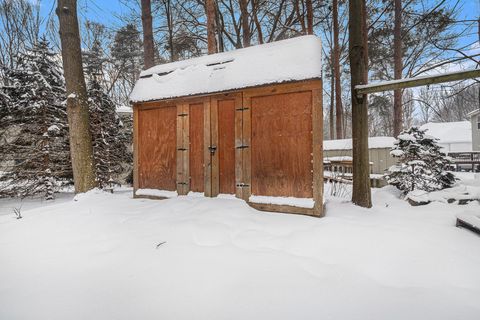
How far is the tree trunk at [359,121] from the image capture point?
383 cm

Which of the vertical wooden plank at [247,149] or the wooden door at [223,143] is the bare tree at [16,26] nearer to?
the wooden door at [223,143]

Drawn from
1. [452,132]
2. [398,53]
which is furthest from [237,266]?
[452,132]

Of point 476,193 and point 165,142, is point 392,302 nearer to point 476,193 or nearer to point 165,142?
point 476,193

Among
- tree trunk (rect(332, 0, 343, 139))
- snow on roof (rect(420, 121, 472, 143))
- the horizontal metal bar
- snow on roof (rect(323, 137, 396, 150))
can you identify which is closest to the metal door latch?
the horizontal metal bar

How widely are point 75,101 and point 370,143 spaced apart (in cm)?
1026

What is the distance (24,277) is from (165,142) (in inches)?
109

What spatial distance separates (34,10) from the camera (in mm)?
13422

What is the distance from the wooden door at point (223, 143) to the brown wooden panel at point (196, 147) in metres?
0.22

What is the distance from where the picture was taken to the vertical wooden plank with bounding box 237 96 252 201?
12.3 ft

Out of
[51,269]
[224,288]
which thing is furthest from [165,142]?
[224,288]

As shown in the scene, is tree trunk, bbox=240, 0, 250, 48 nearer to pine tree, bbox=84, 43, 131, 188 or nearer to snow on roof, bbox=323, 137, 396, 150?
pine tree, bbox=84, 43, 131, 188

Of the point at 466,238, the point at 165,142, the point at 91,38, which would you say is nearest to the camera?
the point at 466,238

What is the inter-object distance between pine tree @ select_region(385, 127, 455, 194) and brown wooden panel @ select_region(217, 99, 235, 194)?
360 cm

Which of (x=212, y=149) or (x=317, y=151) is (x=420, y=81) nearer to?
(x=317, y=151)
